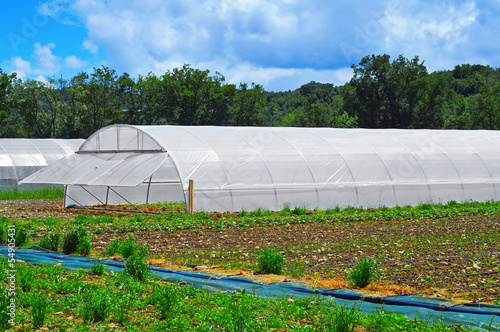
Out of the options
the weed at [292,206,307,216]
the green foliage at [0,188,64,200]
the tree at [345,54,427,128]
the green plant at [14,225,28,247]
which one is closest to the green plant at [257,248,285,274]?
the green plant at [14,225,28,247]

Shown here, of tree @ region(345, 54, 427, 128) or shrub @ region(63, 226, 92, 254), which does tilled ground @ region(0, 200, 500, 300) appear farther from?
tree @ region(345, 54, 427, 128)

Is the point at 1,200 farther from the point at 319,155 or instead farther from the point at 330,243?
the point at 330,243

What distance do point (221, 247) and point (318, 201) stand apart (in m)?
11.5

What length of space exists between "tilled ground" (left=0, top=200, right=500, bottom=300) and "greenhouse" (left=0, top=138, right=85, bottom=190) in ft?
82.3

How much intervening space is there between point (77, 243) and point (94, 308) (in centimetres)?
692

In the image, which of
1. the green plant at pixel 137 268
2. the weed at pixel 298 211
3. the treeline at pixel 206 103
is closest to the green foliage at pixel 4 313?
the green plant at pixel 137 268

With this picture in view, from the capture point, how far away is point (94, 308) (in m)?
7.34

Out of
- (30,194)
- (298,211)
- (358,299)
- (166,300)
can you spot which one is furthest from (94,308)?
(30,194)

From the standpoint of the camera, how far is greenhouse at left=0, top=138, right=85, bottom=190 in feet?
135

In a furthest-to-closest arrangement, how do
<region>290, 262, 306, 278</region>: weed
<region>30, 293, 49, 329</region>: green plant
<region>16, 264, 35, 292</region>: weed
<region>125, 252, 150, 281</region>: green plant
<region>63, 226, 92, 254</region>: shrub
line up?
<region>63, 226, 92, 254</region>: shrub < <region>290, 262, 306, 278</region>: weed < <region>125, 252, 150, 281</region>: green plant < <region>16, 264, 35, 292</region>: weed < <region>30, 293, 49, 329</region>: green plant

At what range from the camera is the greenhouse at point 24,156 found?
41219 millimetres

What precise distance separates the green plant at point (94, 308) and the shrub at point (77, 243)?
6.36 metres

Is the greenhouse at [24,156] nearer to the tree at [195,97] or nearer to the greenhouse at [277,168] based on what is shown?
the greenhouse at [277,168]

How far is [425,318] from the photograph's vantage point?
296 inches
